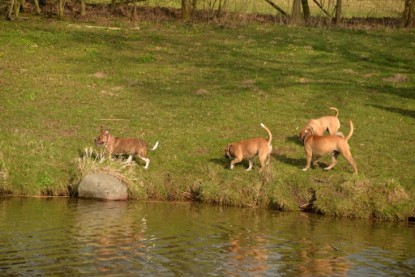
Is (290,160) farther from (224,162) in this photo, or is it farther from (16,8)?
(16,8)

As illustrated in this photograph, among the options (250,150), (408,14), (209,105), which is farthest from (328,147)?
(408,14)

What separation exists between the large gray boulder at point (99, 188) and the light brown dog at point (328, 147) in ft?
18.1

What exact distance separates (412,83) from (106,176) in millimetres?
17159

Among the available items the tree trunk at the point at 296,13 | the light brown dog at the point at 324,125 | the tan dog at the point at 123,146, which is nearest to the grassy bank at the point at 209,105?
the tan dog at the point at 123,146

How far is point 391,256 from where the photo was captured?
17.2 meters

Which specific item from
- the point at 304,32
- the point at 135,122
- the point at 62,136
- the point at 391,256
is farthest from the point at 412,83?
the point at 391,256

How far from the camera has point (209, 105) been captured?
99.2 feet

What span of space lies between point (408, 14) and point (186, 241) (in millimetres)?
32667

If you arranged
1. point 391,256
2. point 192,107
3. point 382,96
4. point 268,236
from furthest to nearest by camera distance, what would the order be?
point 382,96 → point 192,107 → point 268,236 → point 391,256

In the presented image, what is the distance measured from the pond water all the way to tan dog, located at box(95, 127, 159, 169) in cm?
199

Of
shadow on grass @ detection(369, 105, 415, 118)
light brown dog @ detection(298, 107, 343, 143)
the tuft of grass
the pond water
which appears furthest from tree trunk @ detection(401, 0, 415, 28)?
the tuft of grass

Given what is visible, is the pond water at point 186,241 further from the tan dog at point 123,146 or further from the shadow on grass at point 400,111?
the shadow on grass at point 400,111

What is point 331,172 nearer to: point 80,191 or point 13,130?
point 80,191

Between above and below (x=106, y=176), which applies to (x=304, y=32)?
above
